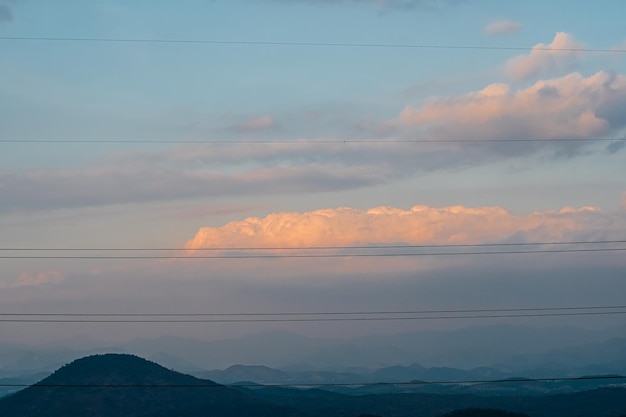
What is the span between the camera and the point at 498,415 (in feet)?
497

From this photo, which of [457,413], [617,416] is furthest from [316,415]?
[617,416]

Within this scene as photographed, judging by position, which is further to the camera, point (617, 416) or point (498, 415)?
point (617, 416)

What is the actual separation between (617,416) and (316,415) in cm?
7049

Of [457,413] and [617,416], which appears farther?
[617,416]

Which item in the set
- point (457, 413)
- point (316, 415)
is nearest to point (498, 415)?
point (457, 413)

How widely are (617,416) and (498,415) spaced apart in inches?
2450

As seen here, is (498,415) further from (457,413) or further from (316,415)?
(316,415)

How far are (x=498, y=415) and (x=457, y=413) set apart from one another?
721 cm

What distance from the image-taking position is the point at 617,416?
199 metres

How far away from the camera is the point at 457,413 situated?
6024 inches

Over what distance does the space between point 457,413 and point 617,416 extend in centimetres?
6573

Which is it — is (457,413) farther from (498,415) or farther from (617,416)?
(617,416)

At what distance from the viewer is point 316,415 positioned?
7869 inches

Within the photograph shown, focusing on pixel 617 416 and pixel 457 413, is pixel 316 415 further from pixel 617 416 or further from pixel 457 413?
pixel 617 416
